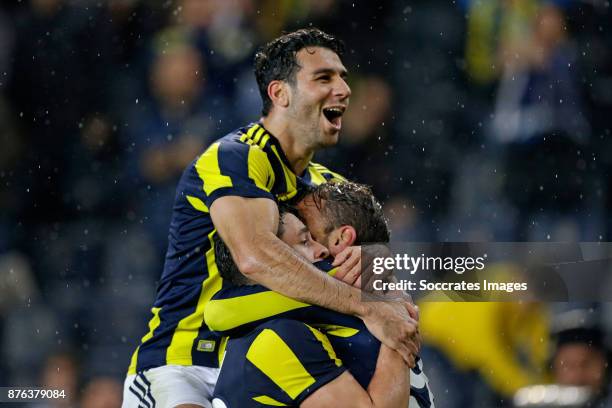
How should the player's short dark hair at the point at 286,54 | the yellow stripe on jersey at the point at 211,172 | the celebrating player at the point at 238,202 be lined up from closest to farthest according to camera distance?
1. the celebrating player at the point at 238,202
2. the yellow stripe on jersey at the point at 211,172
3. the player's short dark hair at the point at 286,54

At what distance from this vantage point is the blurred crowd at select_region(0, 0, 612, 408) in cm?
386

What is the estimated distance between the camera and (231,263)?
1.93 metres

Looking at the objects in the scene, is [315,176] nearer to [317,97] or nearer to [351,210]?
[317,97]

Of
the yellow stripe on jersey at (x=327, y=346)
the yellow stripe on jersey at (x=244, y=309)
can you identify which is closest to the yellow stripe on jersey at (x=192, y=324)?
the yellow stripe on jersey at (x=244, y=309)

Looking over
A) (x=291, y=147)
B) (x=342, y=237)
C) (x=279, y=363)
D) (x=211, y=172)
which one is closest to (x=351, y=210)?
(x=342, y=237)

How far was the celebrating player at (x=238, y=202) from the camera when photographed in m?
2.06

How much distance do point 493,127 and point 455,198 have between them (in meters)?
0.37

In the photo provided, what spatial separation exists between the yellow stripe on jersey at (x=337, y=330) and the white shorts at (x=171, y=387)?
2.11ft

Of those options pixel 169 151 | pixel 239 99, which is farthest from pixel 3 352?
pixel 239 99

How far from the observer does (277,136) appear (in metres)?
2.45

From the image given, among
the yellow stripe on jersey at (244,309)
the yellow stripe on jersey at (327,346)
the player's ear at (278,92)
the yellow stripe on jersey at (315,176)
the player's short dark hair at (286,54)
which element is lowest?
the yellow stripe on jersey at (327,346)

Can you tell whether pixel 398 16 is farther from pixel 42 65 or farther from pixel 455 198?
pixel 42 65

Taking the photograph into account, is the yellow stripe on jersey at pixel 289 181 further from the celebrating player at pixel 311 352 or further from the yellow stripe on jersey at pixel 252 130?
the celebrating player at pixel 311 352

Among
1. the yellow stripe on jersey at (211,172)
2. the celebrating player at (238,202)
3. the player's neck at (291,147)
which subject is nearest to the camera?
the celebrating player at (238,202)
